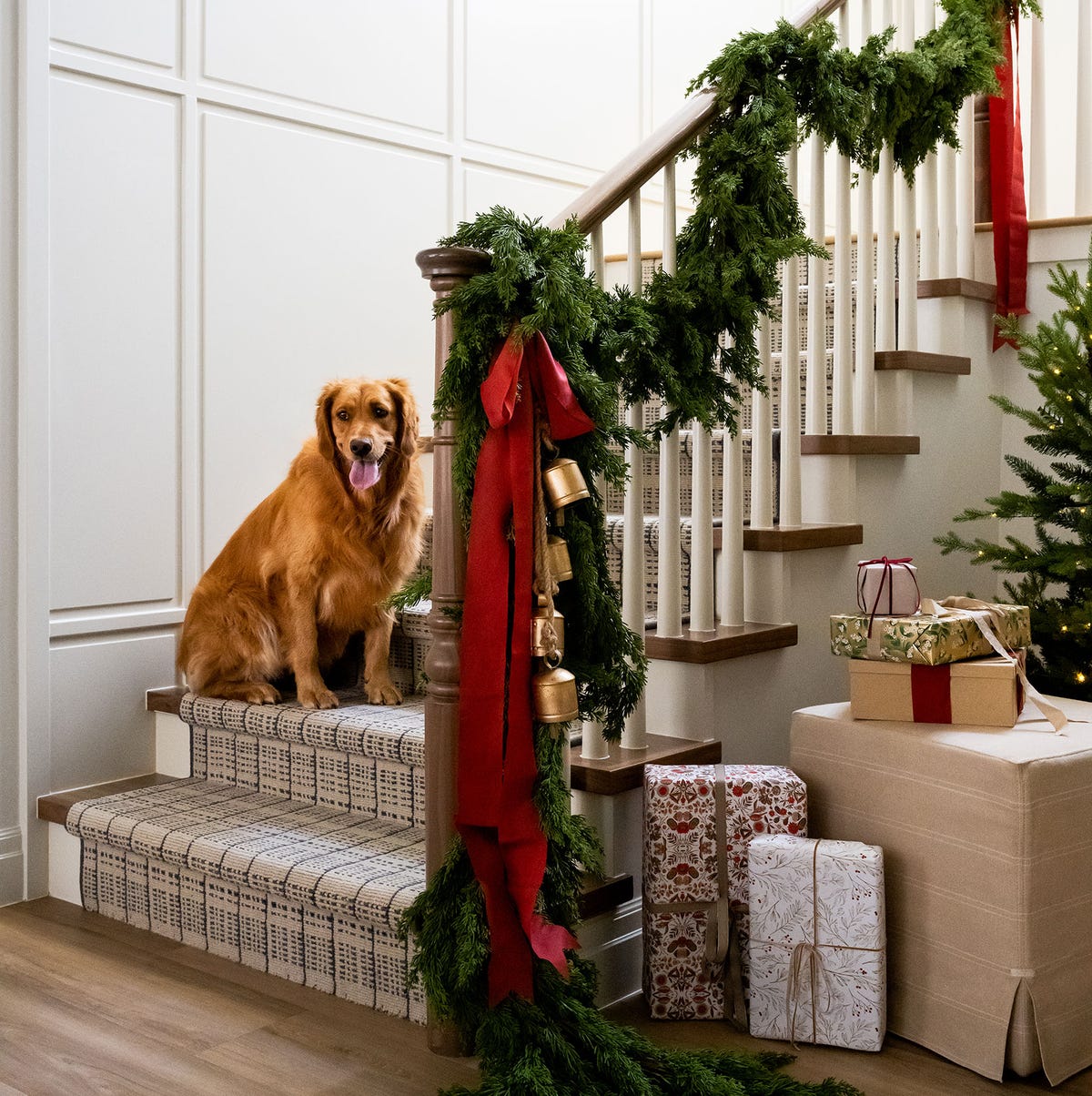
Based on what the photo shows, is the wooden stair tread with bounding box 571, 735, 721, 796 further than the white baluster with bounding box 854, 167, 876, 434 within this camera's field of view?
No

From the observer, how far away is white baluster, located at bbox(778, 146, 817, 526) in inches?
105

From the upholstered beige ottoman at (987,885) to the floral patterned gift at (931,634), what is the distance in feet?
0.42

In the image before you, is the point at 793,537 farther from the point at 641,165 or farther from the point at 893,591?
the point at 641,165

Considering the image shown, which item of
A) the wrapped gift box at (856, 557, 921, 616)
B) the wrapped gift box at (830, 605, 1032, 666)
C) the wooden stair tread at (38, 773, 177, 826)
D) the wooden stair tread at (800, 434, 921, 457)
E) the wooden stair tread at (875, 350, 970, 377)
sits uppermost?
the wooden stair tread at (875, 350, 970, 377)

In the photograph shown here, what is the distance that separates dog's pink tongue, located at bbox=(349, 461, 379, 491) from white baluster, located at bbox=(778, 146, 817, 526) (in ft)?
3.01

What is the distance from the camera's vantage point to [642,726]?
7.82 ft

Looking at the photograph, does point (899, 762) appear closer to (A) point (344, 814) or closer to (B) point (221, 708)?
(A) point (344, 814)

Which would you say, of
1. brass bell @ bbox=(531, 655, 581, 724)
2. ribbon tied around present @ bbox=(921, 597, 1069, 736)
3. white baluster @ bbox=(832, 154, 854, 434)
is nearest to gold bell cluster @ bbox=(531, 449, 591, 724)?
brass bell @ bbox=(531, 655, 581, 724)

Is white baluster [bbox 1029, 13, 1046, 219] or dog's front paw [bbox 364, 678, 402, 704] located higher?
white baluster [bbox 1029, 13, 1046, 219]

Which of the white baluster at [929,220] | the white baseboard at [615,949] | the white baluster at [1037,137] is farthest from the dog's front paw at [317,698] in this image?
the white baluster at [1037,137]

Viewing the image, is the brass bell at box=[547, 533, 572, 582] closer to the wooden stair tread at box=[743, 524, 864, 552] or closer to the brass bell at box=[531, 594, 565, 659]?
the brass bell at box=[531, 594, 565, 659]

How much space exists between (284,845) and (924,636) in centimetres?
130

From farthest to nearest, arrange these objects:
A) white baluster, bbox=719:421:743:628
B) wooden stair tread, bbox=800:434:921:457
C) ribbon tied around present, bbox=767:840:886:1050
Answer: wooden stair tread, bbox=800:434:921:457 < white baluster, bbox=719:421:743:628 < ribbon tied around present, bbox=767:840:886:1050

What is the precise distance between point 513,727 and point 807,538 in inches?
41.1
